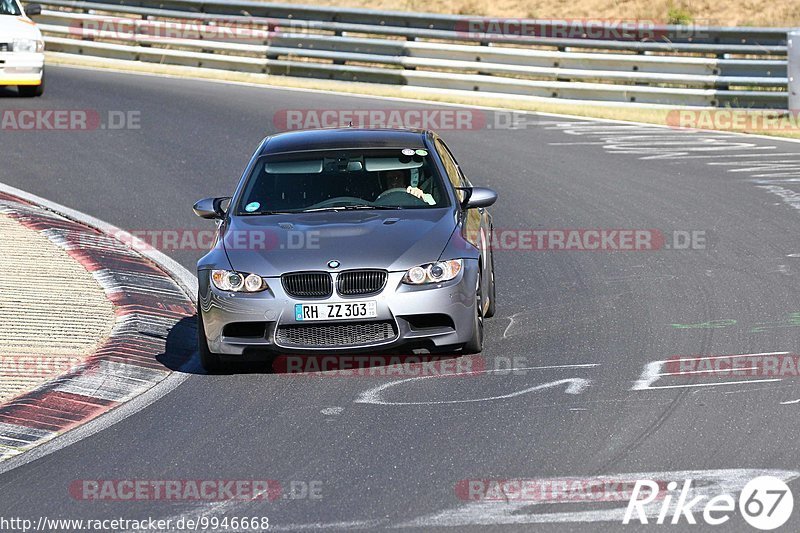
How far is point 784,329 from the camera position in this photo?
9.83 m

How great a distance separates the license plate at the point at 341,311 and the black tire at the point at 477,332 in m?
0.72

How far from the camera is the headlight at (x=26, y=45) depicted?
21.8 meters

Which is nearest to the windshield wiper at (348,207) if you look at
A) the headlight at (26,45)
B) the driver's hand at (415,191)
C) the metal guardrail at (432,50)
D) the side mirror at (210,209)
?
the driver's hand at (415,191)

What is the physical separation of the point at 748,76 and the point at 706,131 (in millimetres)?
1624

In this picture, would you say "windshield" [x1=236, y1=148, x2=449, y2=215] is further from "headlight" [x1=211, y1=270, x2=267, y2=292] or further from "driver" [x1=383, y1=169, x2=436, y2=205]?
"headlight" [x1=211, y1=270, x2=267, y2=292]

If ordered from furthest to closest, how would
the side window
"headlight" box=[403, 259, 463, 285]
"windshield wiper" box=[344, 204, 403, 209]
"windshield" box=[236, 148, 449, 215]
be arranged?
the side window < "windshield" box=[236, 148, 449, 215] < "windshield wiper" box=[344, 204, 403, 209] < "headlight" box=[403, 259, 463, 285]

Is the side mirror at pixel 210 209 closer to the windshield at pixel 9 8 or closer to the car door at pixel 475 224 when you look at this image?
the car door at pixel 475 224

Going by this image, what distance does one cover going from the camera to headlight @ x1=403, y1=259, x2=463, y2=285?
364 inches

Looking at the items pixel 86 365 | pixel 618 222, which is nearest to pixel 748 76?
pixel 618 222

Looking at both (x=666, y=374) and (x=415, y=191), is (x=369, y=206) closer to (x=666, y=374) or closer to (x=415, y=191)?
(x=415, y=191)

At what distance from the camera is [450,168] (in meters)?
10.9

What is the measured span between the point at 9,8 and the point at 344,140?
13833 mm

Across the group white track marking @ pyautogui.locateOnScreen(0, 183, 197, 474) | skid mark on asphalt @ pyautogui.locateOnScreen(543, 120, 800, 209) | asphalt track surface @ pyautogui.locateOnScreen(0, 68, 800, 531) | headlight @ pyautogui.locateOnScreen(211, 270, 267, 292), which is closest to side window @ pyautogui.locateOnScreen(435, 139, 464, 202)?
asphalt track surface @ pyautogui.locateOnScreen(0, 68, 800, 531)

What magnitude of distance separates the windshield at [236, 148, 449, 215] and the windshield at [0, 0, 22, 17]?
44.4 feet
